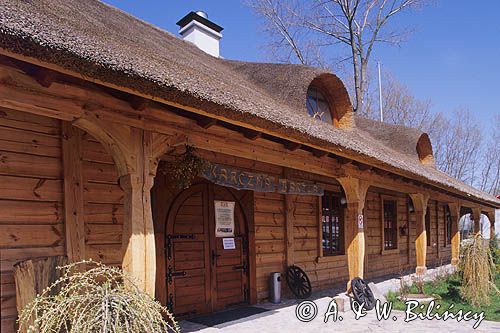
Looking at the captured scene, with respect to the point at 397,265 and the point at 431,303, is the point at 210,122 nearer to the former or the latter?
the point at 431,303

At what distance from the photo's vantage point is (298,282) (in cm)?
771

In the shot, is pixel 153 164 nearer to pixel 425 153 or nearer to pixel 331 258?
pixel 331 258

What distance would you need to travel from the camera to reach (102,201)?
4758 millimetres

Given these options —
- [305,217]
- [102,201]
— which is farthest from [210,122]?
[305,217]

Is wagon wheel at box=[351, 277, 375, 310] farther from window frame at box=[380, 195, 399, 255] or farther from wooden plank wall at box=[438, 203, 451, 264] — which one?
wooden plank wall at box=[438, 203, 451, 264]

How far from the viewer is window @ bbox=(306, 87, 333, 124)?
9109 millimetres

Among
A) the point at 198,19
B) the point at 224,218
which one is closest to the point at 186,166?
the point at 224,218

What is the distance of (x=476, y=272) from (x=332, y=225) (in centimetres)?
302

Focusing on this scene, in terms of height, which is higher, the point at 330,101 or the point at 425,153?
the point at 330,101

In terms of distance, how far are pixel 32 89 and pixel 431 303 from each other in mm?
6208

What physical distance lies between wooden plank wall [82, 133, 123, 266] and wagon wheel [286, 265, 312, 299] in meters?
3.77

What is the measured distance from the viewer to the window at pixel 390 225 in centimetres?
1192

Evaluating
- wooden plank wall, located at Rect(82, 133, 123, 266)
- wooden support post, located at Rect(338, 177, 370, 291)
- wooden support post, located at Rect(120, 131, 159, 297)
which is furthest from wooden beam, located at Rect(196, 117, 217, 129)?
wooden support post, located at Rect(338, 177, 370, 291)

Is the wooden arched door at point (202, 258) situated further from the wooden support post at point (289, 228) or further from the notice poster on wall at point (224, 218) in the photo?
the wooden support post at point (289, 228)
